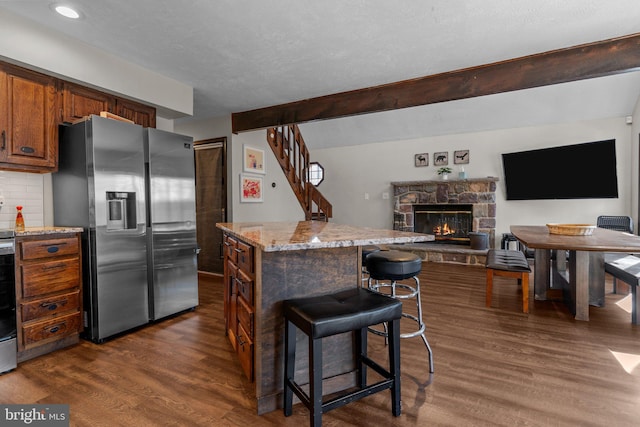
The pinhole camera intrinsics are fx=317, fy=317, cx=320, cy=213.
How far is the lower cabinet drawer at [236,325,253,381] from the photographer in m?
1.79

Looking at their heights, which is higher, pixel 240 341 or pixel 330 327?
pixel 330 327

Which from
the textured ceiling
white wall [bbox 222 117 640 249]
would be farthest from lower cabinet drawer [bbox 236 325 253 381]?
white wall [bbox 222 117 640 249]

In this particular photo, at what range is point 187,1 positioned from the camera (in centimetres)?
227

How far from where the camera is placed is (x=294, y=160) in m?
6.14

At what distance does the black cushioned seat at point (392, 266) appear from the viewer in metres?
2.04

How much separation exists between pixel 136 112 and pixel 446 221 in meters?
5.56

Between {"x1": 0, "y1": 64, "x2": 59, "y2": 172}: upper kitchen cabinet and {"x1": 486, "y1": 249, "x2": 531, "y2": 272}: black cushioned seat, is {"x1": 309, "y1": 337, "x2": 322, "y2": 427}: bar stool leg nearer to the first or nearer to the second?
{"x1": 486, "y1": 249, "x2": 531, "y2": 272}: black cushioned seat

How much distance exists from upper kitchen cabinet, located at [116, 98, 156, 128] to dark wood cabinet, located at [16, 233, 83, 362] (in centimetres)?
145

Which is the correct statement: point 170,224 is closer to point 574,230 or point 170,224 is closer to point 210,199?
point 210,199

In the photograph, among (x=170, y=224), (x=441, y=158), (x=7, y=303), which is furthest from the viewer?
(x=441, y=158)

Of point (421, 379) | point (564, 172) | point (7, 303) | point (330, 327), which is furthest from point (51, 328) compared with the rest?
point (564, 172)

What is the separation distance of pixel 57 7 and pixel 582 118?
6876mm

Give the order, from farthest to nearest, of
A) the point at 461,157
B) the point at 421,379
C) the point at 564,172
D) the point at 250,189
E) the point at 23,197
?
the point at 461,157 < the point at 564,172 < the point at 250,189 < the point at 23,197 < the point at 421,379

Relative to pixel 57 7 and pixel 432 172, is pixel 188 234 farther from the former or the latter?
pixel 432 172
